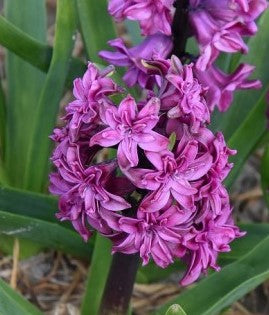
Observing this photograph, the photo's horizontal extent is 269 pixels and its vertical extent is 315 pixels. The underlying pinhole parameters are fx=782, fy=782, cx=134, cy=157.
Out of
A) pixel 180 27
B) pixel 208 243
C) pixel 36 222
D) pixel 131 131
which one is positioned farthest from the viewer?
pixel 36 222

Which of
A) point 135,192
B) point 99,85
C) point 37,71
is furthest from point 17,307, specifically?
point 37,71

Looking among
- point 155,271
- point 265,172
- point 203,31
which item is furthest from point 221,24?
point 155,271

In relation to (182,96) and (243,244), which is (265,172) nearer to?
(243,244)

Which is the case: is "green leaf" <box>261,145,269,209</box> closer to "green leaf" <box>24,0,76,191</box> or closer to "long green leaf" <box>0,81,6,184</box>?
"green leaf" <box>24,0,76,191</box>

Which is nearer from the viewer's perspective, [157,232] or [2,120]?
[157,232]

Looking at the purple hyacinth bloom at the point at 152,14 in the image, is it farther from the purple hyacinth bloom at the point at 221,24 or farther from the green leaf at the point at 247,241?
the green leaf at the point at 247,241

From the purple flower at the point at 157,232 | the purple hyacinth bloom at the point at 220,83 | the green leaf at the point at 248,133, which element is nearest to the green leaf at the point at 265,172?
the green leaf at the point at 248,133

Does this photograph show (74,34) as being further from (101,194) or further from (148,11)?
(101,194)
